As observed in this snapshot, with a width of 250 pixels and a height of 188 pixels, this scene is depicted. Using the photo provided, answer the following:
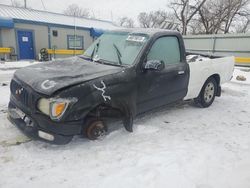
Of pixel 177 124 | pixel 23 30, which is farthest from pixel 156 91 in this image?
pixel 23 30

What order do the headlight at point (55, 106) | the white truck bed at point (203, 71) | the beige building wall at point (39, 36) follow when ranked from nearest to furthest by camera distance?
the headlight at point (55, 106) < the white truck bed at point (203, 71) < the beige building wall at point (39, 36)

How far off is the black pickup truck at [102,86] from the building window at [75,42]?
17503 mm

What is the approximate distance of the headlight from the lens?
3.15 metres

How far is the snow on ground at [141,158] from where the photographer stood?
291 centimetres

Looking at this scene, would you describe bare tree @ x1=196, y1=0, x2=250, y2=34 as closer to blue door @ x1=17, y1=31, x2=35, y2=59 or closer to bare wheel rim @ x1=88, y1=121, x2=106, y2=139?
blue door @ x1=17, y1=31, x2=35, y2=59

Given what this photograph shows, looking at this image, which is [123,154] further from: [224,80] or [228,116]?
[224,80]

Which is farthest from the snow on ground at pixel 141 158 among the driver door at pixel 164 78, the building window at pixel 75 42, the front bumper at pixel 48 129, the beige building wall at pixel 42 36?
the building window at pixel 75 42

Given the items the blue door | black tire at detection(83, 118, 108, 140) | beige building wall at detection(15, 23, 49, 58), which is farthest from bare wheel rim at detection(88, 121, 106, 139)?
beige building wall at detection(15, 23, 49, 58)

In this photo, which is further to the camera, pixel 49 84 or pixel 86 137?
pixel 86 137

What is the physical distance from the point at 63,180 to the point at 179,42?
3532mm

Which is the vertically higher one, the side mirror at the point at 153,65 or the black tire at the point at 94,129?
the side mirror at the point at 153,65

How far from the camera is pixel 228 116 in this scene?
215 inches

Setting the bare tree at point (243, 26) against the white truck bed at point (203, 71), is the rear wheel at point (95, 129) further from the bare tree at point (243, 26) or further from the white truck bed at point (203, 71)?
the bare tree at point (243, 26)

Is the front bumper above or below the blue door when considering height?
below
